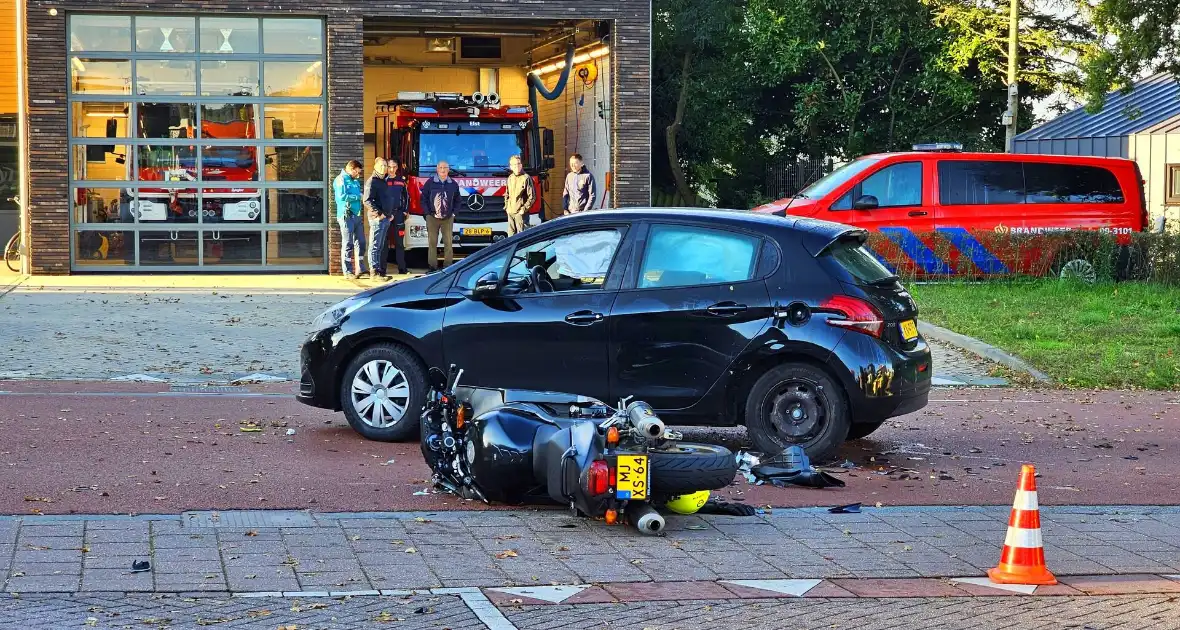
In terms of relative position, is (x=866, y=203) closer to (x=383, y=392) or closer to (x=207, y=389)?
(x=207, y=389)

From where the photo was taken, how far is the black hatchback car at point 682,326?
30.6ft

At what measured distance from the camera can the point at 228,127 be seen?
24.2 m

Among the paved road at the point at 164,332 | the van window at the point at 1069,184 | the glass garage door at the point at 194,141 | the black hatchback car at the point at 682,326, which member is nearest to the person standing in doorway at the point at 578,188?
the glass garage door at the point at 194,141

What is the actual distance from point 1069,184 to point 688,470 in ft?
50.1

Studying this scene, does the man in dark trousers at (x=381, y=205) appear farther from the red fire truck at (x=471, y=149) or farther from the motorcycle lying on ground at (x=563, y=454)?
the motorcycle lying on ground at (x=563, y=454)

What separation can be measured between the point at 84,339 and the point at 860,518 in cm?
994

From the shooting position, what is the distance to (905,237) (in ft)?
65.4

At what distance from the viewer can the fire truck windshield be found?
25.5m

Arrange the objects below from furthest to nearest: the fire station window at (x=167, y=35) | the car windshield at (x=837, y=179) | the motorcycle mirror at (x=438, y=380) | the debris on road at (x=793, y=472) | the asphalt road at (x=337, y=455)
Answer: the fire station window at (x=167, y=35), the car windshield at (x=837, y=179), the debris on road at (x=793, y=472), the motorcycle mirror at (x=438, y=380), the asphalt road at (x=337, y=455)

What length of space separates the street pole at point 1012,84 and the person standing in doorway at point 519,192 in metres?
17.7

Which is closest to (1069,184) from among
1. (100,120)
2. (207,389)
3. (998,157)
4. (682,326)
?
(998,157)

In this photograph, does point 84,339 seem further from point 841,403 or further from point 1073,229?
point 1073,229

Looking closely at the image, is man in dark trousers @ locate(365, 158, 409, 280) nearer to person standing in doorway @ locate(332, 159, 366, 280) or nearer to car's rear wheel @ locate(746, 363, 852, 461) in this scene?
person standing in doorway @ locate(332, 159, 366, 280)

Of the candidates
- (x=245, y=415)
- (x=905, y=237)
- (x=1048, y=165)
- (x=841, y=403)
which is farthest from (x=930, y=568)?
(x=1048, y=165)
